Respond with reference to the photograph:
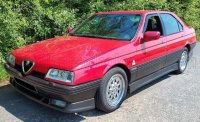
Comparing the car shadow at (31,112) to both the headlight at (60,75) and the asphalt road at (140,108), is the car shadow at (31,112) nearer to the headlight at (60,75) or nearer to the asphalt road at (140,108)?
the asphalt road at (140,108)

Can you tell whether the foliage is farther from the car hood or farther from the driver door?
the driver door

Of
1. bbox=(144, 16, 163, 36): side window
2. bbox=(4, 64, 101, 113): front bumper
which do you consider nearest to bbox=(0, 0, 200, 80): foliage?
bbox=(4, 64, 101, 113): front bumper

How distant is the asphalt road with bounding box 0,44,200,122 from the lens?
4.05 meters

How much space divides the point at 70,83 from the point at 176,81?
3.11m

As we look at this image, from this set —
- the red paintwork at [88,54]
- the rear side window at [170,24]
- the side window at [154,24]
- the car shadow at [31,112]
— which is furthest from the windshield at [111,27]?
the car shadow at [31,112]

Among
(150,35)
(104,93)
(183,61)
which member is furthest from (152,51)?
(183,61)

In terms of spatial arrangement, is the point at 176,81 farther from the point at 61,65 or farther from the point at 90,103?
the point at 61,65

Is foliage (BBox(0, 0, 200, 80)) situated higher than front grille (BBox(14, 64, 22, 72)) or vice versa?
foliage (BBox(0, 0, 200, 80))

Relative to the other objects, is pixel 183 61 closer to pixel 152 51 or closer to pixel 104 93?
pixel 152 51

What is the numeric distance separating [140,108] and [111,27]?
153cm

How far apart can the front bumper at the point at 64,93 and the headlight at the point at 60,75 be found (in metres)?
0.08

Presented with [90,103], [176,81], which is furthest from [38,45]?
[176,81]

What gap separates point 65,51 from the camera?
4105 millimetres

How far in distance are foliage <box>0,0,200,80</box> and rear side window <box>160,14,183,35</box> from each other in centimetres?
237
